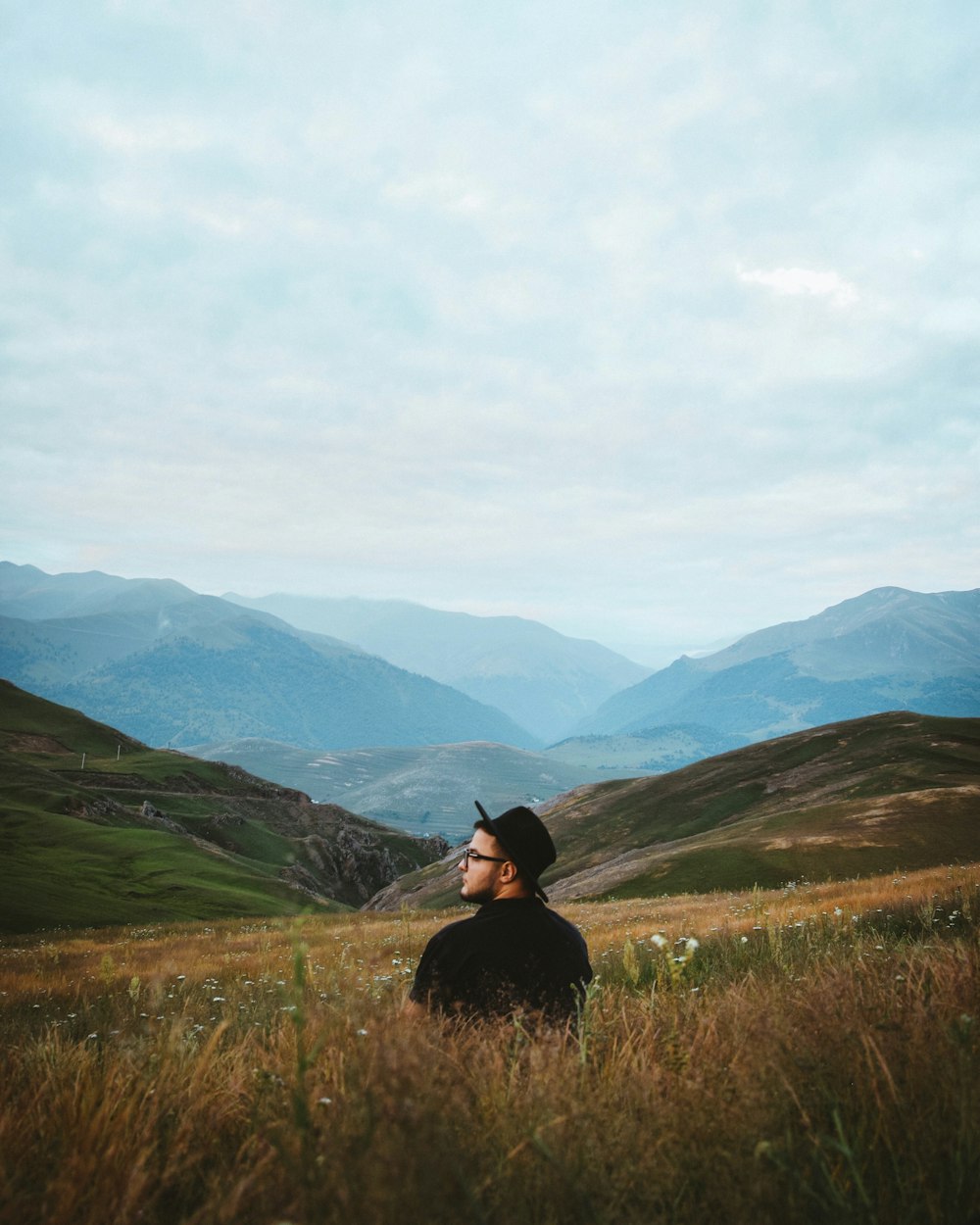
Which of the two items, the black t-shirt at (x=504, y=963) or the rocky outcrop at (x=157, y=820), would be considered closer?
the black t-shirt at (x=504, y=963)

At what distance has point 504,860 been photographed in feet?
17.2

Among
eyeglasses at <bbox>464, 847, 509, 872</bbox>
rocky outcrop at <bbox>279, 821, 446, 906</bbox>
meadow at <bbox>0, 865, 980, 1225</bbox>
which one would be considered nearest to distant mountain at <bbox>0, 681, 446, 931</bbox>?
rocky outcrop at <bbox>279, 821, 446, 906</bbox>

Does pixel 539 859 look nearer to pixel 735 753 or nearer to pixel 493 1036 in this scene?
pixel 493 1036

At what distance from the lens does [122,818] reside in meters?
84.2

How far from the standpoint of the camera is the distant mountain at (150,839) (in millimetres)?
44312

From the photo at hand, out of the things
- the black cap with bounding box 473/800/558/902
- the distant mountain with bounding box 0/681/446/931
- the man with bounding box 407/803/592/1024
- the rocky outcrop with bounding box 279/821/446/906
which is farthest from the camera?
the rocky outcrop with bounding box 279/821/446/906

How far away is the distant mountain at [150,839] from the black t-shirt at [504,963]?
5.22ft

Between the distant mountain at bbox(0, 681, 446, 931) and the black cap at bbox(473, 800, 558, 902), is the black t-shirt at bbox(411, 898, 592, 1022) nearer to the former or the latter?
the black cap at bbox(473, 800, 558, 902)

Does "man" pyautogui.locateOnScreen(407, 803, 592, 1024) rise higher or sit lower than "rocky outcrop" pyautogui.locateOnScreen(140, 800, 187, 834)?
higher

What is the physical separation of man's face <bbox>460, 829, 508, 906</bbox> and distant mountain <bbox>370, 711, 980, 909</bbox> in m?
19.3

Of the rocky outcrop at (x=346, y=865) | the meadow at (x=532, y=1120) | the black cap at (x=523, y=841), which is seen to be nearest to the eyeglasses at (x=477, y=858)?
the black cap at (x=523, y=841)

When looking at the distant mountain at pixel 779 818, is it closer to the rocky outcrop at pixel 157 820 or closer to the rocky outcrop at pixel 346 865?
the rocky outcrop at pixel 346 865

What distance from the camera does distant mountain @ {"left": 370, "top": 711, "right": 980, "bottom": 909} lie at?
41.3 m

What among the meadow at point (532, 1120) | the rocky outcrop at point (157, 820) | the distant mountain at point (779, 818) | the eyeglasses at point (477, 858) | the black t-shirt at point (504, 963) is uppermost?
the eyeglasses at point (477, 858)
